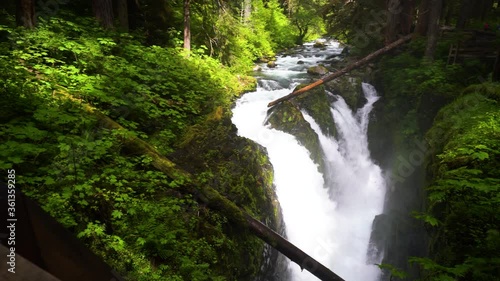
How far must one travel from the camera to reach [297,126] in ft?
36.9

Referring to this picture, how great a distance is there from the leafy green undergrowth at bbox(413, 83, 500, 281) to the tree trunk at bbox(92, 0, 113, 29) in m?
9.12

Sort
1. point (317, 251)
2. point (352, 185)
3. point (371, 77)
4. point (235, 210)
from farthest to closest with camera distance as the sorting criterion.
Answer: point (371, 77) → point (352, 185) → point (317, 251) → point (235, 210)

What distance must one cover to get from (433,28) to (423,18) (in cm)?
257

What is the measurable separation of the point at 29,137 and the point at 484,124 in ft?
26.4

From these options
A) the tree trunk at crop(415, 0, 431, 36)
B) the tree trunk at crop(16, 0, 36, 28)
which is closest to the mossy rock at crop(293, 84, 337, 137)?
the tree trunk at crop(415, 0, 431, 36)

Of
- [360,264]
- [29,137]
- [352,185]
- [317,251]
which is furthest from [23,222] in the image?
[352,185]

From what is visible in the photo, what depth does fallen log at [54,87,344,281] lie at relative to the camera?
5254mm

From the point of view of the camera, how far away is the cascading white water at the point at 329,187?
977 centimetres

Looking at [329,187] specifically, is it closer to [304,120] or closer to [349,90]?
[304,120]

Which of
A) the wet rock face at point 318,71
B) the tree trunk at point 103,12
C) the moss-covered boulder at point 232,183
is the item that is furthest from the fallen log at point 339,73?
the tree trunk at point 103,12

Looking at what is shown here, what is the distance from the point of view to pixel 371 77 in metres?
14.6

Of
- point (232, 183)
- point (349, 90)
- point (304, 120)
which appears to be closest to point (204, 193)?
point (232, 183)

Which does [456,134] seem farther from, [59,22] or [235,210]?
[59,22]

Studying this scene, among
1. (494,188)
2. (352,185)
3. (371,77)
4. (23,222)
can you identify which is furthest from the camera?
(371,77)
